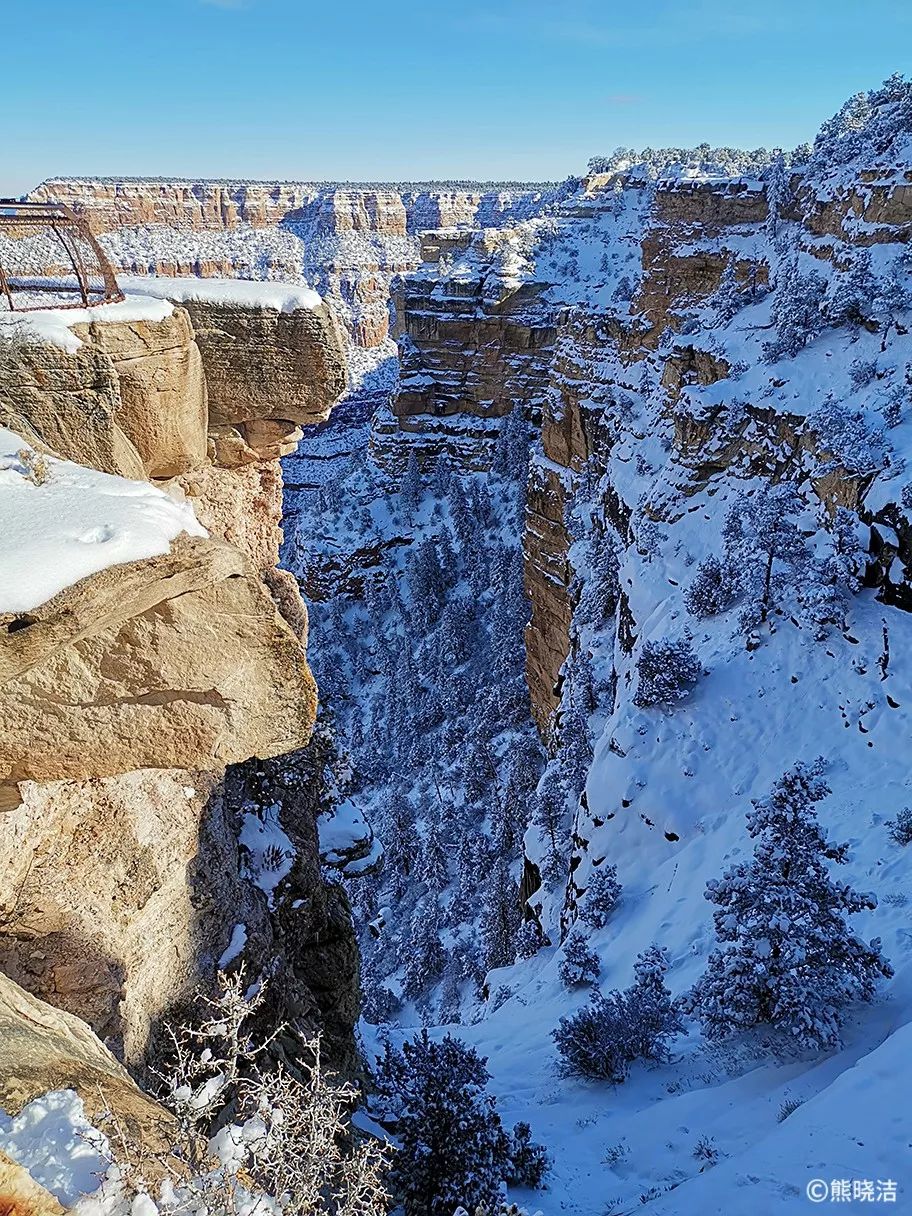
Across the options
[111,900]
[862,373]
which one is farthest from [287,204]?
[111,900]

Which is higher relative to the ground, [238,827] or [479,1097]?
[238,827]

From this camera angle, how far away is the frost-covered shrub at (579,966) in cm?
1502

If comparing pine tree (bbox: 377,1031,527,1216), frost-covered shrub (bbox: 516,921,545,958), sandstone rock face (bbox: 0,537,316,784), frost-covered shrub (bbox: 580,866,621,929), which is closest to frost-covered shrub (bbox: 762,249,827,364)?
frost-covered shrub (bbox: 580,866,621,929)

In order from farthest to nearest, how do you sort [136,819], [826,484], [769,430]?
[769,430] < [826,484] < [136,819]

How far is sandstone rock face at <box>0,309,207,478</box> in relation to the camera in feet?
18.3

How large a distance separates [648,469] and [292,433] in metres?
25.1

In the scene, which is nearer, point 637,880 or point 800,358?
point 637,880

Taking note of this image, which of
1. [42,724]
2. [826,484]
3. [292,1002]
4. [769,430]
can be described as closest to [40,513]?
[42,724]

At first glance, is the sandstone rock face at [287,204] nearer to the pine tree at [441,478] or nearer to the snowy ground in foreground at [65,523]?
the pine tree at [441,478]

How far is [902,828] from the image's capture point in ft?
43.0

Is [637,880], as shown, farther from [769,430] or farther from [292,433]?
[769,430]

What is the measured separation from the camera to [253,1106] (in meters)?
6.01

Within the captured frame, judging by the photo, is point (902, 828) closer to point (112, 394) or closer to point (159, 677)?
point (159, 677)

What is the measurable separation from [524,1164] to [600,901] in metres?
7.68
